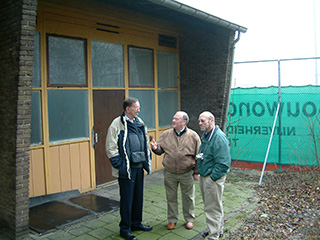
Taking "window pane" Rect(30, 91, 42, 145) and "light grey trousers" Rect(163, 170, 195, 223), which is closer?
"light grey trousers" Rect(163, 170, 195, 223)

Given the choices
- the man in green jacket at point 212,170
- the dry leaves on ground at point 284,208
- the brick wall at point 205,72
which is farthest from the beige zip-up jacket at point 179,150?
the brick wall at point 205,72

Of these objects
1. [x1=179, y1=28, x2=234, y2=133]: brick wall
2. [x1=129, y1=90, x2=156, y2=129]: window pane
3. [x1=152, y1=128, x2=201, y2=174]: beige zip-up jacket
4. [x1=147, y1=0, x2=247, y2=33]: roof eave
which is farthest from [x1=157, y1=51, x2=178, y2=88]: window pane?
[x1=152, y1=128, x2=201, y2=174]: beige zip-up jacket

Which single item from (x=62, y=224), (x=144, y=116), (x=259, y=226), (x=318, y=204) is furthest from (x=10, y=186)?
(x=318, y=204)

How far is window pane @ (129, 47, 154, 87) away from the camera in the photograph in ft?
24.7

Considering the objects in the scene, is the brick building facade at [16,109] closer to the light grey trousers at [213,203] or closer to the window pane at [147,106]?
the light grey trousers at [213,203]

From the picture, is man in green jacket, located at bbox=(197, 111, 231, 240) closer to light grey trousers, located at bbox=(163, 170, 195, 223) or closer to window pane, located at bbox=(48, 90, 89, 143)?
light grey trousers, located at bbox=(163, 170, 195, 223)

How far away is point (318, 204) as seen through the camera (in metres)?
5.76

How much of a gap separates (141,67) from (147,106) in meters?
0.96

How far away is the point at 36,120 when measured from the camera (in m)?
5.61

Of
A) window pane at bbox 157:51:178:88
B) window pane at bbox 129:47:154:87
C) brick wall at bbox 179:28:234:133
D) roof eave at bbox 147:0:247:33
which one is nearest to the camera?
roof eave at bbox 147:0:247:33

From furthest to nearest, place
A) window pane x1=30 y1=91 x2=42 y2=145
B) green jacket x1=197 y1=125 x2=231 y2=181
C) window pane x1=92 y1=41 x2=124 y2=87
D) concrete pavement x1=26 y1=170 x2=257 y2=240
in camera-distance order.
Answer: window pane x1=92 y1=41 x2=124 y2=87, window pane x1=30 y1=91 x2=42 y2=145, concrete pavement x1=26 y1=170 x2=257 y2=240, green jacket x1=197 y1=125 x2=231 y2=181

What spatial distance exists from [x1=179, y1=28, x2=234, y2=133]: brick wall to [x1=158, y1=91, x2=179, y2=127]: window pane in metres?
0.22

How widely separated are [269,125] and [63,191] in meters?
5.29

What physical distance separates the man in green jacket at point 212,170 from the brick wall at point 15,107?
2.28m
